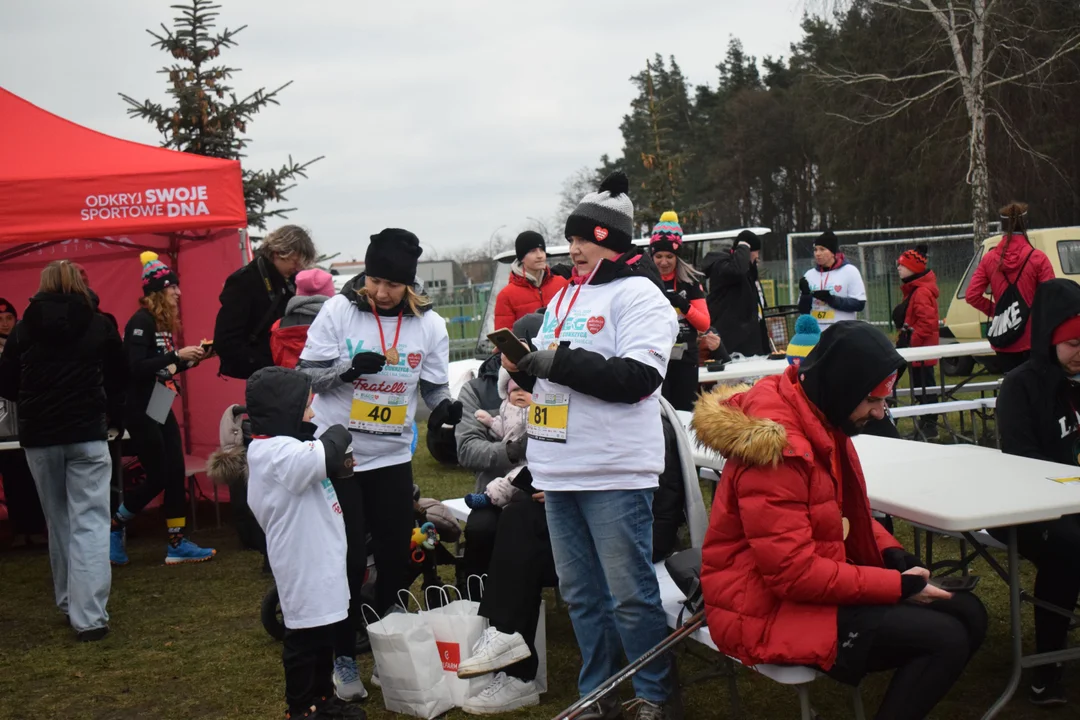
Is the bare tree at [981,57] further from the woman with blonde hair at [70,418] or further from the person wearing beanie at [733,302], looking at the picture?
the woman with blonde hair at [70,418]

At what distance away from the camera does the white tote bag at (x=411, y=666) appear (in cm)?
397

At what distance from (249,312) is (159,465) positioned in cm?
147

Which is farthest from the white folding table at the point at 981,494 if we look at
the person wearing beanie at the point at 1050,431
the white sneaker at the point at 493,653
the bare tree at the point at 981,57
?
the bare tree at the point at 981,57

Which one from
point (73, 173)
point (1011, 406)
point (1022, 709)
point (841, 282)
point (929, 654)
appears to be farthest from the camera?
point (841, 282)

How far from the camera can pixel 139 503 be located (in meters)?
6.92

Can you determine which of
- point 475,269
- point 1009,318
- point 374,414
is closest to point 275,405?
point 374,414

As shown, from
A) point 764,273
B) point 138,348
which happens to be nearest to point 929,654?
point 138,348

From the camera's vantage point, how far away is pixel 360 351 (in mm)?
4227

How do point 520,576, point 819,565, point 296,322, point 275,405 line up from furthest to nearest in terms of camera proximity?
1. point 296,322
2. point 520,576
3. point 275,405
4. point 819,565

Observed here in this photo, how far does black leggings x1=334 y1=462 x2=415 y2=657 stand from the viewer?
412cm

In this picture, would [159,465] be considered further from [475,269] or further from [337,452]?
[475,269]

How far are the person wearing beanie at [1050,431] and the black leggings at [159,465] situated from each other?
5138mm

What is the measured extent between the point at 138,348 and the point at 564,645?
3.60m

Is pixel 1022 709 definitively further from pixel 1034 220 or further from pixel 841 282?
pixel 1034 220
